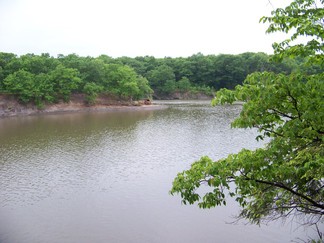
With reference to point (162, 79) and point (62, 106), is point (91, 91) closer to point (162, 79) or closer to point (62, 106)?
point (62, 106)

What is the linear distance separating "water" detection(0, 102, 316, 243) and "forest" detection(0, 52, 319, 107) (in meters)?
18.7

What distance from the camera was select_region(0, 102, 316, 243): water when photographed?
1338 centimetres

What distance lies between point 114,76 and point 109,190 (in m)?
53.6

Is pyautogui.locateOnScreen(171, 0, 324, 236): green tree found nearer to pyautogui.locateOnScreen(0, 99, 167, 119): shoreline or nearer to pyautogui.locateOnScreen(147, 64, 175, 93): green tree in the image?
pyautogui.locateOnScreen(0, 99, 167, 119): shoreline

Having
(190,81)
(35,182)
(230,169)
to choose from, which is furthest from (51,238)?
(190,81)

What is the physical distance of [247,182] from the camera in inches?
273

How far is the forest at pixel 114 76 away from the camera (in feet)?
196

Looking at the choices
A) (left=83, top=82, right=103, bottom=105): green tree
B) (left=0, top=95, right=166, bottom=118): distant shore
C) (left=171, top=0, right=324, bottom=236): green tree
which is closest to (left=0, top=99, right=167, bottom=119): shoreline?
(left=0, top=95, right=166, bottom=118): distant shore

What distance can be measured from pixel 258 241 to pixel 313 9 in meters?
8.58

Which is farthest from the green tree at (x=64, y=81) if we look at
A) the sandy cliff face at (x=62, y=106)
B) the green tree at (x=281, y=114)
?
the green tree at (x=281, y=114)

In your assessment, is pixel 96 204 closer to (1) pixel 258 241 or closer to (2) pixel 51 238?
(2) pixel 51 238

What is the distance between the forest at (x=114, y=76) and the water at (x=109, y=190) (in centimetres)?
1872

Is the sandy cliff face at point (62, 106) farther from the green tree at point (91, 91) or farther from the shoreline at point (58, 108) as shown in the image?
the green tree at point (91, 91)

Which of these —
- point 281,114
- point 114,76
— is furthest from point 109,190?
point 114,76
